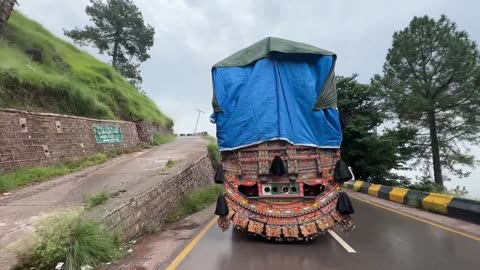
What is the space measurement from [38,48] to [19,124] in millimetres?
9736

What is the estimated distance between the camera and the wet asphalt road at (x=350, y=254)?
651 centimetres

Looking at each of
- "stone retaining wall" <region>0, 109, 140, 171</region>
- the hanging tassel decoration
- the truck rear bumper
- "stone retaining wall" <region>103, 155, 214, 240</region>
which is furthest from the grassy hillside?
the hanging tassel decoration

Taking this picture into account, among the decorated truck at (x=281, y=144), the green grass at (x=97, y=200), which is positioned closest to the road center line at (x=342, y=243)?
the decorated truck at (x=281, y=144)

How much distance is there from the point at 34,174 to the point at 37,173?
0.17 meters

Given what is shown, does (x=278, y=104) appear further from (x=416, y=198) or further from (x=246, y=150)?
(x=416, y=198)

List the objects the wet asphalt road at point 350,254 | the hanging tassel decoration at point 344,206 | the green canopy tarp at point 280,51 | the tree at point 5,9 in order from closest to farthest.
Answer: the wet asphalt road at point 350,254 → the hanging tassel decoration at point 344,206 → the green canopy tarp at point 280,51 → the tree at point 5,9

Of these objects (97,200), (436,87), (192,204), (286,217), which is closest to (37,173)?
(192,204)

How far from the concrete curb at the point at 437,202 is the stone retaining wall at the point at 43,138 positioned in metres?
13.0

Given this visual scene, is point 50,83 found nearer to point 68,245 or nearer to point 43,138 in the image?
point 43,138

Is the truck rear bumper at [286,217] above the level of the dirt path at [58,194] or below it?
below

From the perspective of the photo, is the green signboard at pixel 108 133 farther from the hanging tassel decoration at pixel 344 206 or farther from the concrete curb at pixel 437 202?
the hanging tassel decoration at pixel 344 206

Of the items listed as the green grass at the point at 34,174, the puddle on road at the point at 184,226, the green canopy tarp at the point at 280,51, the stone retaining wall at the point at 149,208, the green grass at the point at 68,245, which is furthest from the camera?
the green grass at the point at 34,174

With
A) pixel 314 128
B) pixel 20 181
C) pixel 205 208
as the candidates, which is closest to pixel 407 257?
pixel 314 128

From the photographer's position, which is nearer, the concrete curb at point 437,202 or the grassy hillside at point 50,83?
the concrete curb at point 437,202
